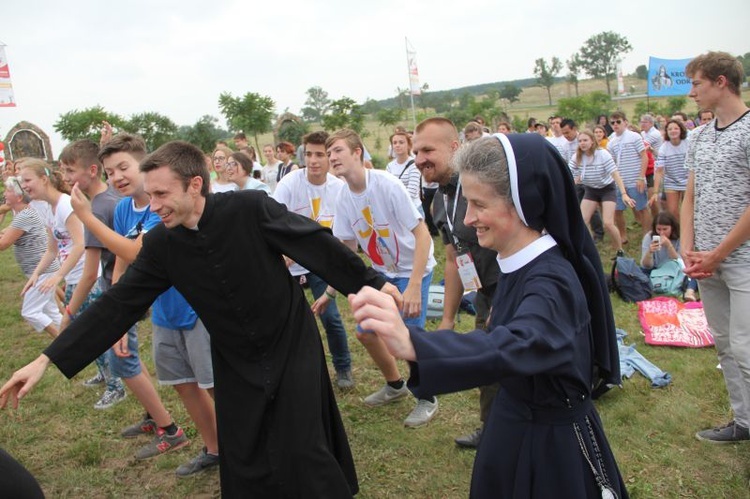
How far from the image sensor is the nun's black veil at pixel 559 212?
1690 mm

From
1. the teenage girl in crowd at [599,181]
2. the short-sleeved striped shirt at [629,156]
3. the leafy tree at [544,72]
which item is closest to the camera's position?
the teenage girl in crowd at [599,181]

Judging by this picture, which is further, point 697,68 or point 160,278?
point 697,68


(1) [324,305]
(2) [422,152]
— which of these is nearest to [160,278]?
(1) [324,305]

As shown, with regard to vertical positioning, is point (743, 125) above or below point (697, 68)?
below

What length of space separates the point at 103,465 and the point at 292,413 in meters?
2.27

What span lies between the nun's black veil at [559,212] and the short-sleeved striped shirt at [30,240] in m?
5.88

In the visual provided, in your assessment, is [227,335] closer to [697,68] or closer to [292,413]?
[292,413]

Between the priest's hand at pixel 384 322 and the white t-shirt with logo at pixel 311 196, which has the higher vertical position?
the white t-shirt with logo at pixel 311 196

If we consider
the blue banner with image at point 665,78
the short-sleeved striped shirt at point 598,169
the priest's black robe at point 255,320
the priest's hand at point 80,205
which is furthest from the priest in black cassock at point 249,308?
the blue banner with image at point 665,78

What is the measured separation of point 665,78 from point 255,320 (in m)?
18.1

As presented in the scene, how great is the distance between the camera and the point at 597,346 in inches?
75.5

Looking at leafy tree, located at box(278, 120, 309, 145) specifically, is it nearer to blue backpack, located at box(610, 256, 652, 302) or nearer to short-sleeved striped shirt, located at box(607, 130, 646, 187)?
short-sleeved striped shirt, located at box(607, 130, 646, 187)

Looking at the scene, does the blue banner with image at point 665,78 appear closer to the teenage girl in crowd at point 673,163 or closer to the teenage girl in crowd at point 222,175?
the teenage girl in crowd at point 673,163

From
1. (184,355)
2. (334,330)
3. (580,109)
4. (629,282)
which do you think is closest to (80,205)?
(184,355)
